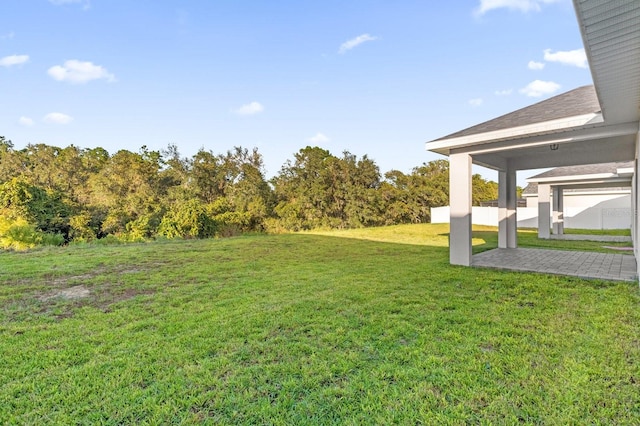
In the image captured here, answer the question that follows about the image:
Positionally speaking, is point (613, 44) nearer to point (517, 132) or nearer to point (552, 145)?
point (517, 132)

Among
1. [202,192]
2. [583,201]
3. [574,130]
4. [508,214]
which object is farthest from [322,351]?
[583,201]

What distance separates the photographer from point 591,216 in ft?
58.7

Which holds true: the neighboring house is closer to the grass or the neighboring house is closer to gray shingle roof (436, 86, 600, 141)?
gray shingle roof (436, 86, 600, 141)

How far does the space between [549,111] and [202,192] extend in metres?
19.4

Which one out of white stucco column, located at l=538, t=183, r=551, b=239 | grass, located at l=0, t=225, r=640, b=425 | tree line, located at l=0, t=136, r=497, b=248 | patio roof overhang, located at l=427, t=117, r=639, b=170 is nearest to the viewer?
grass, located at l=0, t=225, r=640, b=425

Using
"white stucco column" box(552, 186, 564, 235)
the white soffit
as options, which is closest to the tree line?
"white stucco column" box(552, 186, 564, 235)

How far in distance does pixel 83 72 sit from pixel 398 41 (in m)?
12.1

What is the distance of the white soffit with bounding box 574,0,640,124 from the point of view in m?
2.29

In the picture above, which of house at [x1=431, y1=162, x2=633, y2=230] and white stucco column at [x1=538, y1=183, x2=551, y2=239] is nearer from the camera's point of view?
house at [x1=431, y1=162, x2=633, y2=230]

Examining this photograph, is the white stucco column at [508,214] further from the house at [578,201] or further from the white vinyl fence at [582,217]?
the white vinyl fence at [582,217]

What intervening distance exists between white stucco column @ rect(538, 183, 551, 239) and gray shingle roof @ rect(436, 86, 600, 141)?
7.26 metres

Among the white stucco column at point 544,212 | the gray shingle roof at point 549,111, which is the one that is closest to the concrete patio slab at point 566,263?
the gray shingle roof at point 549,111

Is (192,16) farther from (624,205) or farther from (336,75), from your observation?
(624,205)

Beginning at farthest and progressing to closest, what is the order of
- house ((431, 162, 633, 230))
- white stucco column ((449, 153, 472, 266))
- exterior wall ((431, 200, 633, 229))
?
exterior wall ((431, 200, 633, 229)) < house ((431, 162, 633, 230)) < white stucco column ((449, 153, 472, 266))
